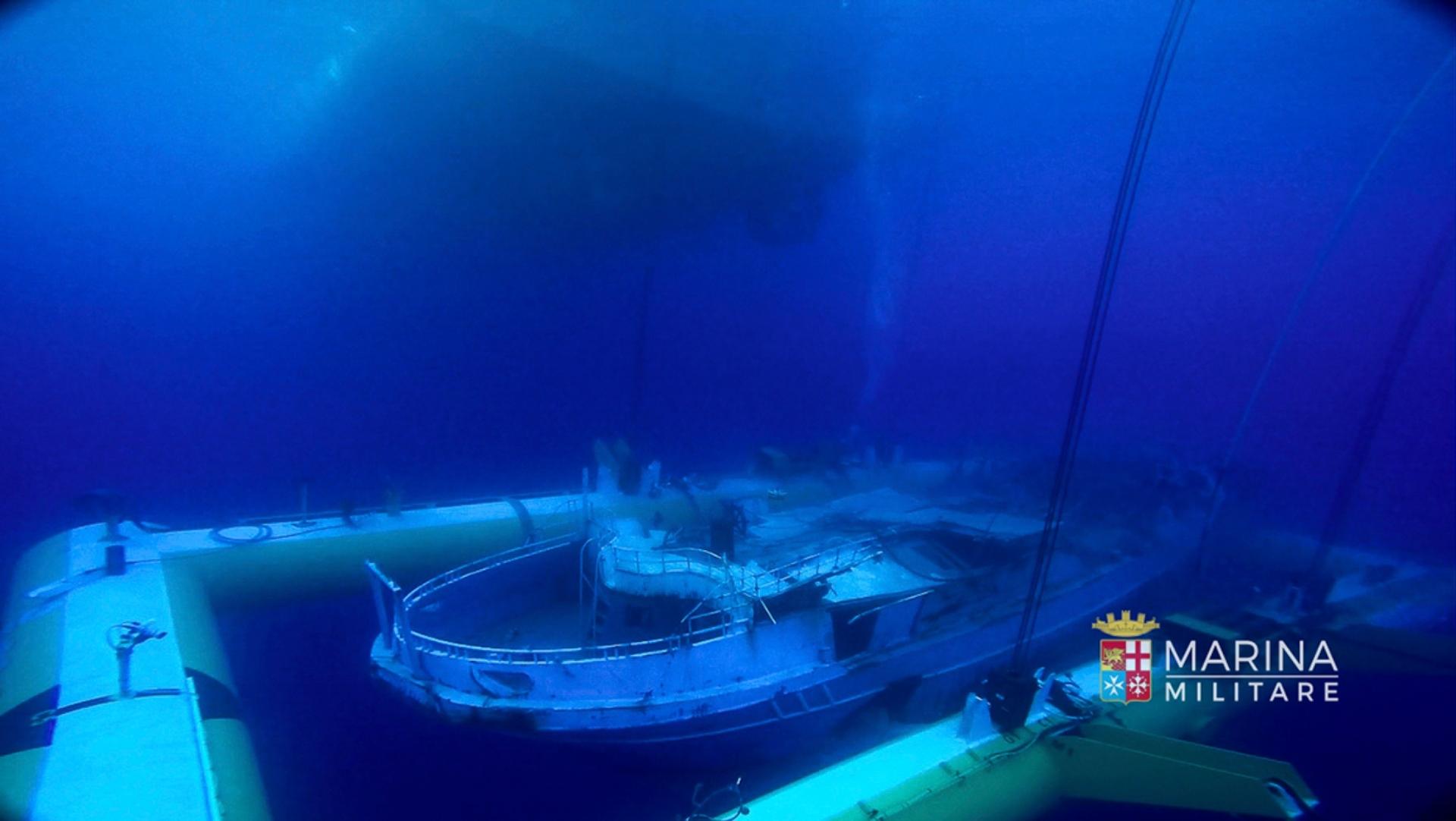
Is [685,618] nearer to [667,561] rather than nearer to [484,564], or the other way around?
[667,561]

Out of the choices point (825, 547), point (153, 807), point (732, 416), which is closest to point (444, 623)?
point (153, 807)

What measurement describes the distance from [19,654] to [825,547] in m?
9.12

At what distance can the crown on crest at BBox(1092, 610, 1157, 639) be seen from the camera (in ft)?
28.9

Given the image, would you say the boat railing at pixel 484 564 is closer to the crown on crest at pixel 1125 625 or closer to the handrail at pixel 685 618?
the handrail at pixel 685 618

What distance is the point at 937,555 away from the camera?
8977 mm

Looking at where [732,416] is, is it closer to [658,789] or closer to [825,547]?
[825,547]

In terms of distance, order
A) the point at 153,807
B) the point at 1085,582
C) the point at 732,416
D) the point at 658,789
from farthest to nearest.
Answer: the point at 732,416
the point at 1085,582
the point at 658,789
the point at 153,807

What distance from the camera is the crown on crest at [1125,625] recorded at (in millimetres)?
8820

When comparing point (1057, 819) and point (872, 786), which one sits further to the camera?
point (1057, 819)

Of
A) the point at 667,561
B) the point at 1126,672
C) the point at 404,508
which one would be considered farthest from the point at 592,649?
the point at 1126,672

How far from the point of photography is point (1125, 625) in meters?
9.36

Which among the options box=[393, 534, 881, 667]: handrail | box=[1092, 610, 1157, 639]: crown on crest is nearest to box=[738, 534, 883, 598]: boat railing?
box=[393, 534, 881, 667]: handrail

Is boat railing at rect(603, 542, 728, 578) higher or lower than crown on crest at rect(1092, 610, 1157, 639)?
higher

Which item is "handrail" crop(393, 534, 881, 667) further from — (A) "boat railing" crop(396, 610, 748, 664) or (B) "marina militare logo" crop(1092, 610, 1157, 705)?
(B) "marina militare logo" crop(1092, 610, 1157, 705)
